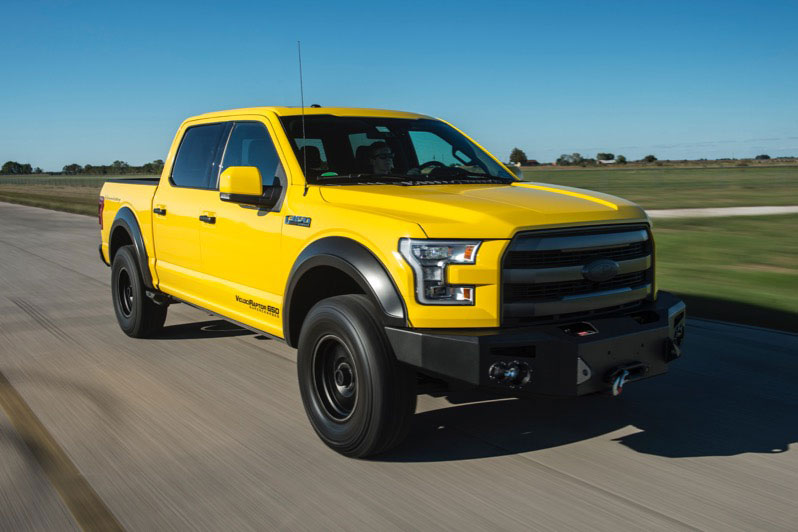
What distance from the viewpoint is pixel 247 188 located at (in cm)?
469

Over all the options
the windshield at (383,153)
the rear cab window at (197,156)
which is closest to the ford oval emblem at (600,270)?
the windshield at (383,153)

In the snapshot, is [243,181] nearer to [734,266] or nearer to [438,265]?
[438,265]

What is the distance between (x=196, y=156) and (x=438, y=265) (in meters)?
3.05

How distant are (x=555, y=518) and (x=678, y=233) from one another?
11891mm

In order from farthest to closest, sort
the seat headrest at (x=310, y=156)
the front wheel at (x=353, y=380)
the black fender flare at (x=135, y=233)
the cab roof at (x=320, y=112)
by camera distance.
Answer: the black fender flare at (x=135, y=233), the cab roof at (x=320, y=112), the seat headrest at (x=310, y=156), the front wheel at (x=353, y=380)

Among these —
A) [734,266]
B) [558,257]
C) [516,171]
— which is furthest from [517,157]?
[734,266]

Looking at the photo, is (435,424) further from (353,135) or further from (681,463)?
(353,135)

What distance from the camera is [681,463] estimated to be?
3.92 meters

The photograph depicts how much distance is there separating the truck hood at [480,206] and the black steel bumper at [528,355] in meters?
0.49

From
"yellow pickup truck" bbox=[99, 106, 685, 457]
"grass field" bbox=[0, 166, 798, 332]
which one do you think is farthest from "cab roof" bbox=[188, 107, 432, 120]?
"grass field" bbox=[0, 166, 798, 332]

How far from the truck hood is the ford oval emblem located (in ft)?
0.72

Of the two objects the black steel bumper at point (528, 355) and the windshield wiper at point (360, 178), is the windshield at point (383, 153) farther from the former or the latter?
the black steel bumper at point (528, 355)

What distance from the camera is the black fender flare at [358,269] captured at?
3832 mm

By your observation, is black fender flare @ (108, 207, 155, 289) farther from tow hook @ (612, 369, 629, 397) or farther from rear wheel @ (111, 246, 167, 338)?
tow hook @ (612, 369, 629, 397)
